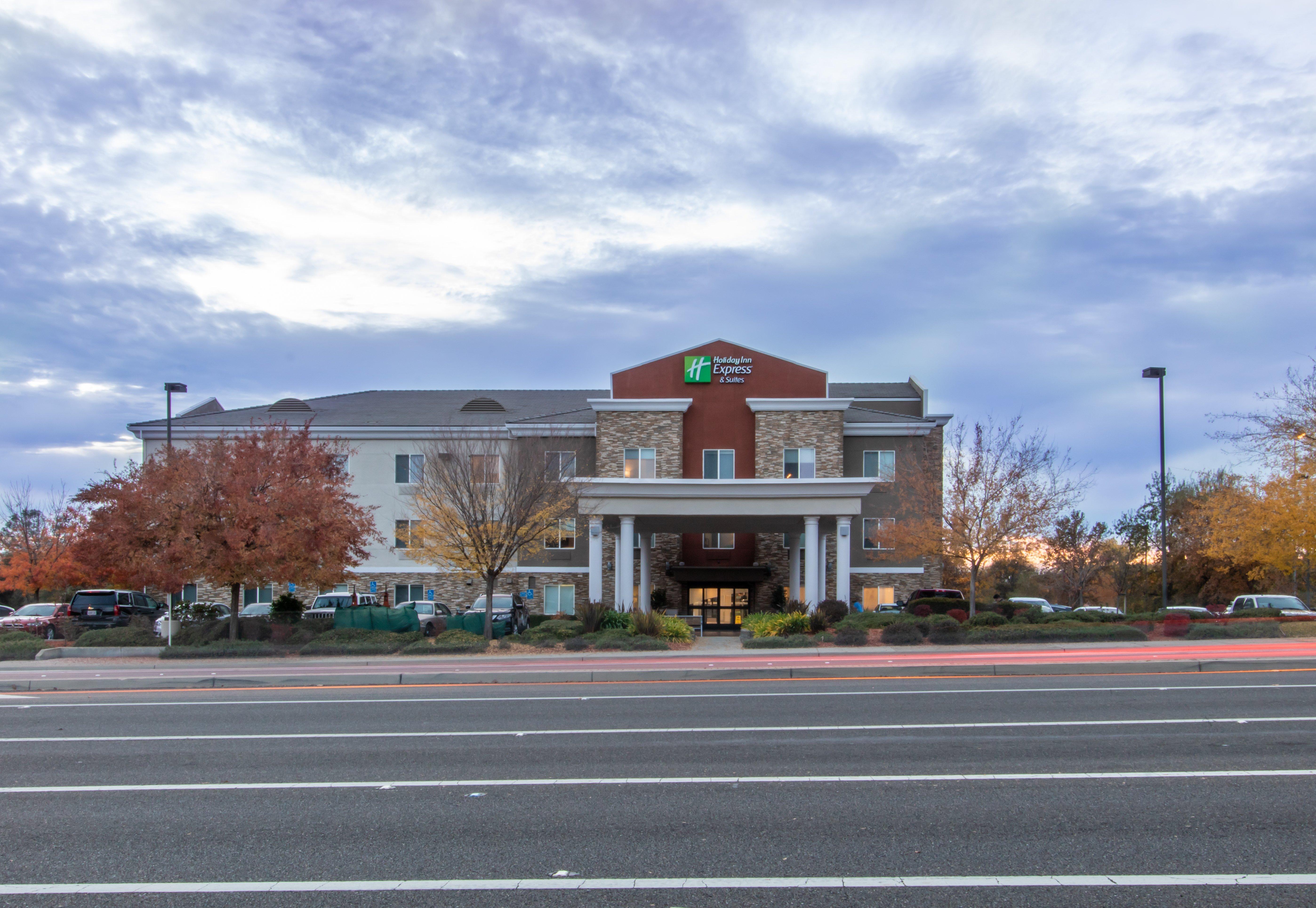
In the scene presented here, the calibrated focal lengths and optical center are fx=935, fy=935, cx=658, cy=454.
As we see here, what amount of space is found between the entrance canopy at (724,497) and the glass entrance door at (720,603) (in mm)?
11293

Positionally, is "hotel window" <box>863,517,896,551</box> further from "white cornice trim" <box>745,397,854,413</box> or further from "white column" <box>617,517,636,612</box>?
"white column" <box>617,517,636,612</box>

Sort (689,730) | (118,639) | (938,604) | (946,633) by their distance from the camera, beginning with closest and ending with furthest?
(689,730) → (946,633) → (118,639) → (938,604)

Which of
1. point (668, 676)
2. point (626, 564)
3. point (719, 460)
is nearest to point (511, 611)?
point (626, 564)

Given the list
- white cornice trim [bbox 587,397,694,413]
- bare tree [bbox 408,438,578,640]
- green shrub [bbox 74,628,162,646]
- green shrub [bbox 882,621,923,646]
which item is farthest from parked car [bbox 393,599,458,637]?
green shrub [bbox 882,621,923,646]

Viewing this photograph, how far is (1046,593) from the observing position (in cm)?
6975

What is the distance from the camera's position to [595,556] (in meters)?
31.7

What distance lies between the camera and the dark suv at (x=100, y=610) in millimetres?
33062

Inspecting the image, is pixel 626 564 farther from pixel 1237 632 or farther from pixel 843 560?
pixel 1237 632

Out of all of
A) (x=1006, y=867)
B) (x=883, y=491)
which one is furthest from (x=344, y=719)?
(x=883, y=491)

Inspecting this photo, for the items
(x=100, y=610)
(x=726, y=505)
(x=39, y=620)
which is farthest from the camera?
(x=39, y=620)

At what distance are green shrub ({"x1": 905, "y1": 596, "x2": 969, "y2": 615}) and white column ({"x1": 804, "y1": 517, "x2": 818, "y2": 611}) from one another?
3.70m

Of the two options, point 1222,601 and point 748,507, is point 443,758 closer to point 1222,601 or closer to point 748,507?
point 748,507

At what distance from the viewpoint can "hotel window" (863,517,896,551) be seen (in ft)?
115

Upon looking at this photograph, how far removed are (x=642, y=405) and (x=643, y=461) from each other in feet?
7.99
